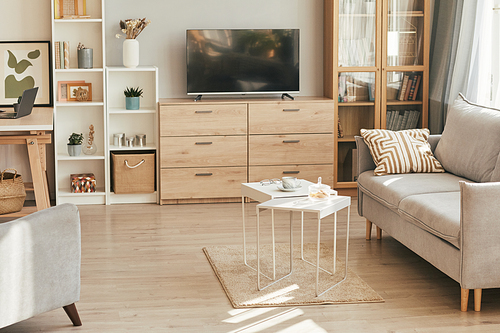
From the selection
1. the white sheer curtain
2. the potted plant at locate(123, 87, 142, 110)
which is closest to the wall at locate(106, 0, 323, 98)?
the potted plant at locate(123, 87, 142, 110)

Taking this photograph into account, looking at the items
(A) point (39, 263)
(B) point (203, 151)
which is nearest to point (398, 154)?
(B) point (203, 151)

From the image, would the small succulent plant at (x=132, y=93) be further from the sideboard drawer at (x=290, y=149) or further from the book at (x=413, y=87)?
the book at (x=413, y=87)

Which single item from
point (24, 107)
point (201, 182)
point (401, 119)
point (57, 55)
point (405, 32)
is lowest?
point (201, 182)

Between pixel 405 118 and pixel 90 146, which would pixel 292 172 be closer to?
pixel 405 118

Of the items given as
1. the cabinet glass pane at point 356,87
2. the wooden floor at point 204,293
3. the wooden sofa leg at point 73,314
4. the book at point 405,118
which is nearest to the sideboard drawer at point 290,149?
the cabinet glass pane at point 356,87

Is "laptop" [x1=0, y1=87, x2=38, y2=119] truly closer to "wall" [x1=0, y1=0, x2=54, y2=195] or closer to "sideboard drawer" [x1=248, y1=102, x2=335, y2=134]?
"wall" [x1=0, y1=0, x2=54, y2=195]

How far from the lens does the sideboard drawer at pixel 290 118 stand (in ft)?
15.6

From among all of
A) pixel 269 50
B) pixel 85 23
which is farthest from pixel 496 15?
pixel 85 23

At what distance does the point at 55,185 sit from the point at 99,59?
1.14m

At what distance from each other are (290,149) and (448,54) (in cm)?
155

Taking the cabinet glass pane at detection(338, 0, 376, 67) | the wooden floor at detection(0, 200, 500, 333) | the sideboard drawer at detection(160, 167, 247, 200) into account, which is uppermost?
the cabinet glass pane at detection(338, 0, 376, 67)

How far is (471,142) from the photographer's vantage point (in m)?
3.44

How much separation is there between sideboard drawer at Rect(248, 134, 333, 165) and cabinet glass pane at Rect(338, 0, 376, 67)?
720 mm

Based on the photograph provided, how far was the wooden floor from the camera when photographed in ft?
8.32
